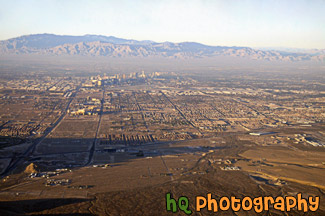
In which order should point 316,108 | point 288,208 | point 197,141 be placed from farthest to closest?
point 316,108 < point 197,141 < point 288,208

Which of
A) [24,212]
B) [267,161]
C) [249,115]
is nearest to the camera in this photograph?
[24,212]

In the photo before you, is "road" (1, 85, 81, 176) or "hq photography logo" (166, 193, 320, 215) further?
"road" (1, 85, 81, 176)

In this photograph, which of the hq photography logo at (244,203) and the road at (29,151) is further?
the road at (29,151)

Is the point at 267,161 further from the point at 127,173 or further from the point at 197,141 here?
the point at 127,173

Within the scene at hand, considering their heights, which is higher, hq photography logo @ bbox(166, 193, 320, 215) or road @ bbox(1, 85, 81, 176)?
road @ bbox(1, 85, 81, 176)

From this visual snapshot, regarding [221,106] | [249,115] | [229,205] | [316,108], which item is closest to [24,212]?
[229,205]

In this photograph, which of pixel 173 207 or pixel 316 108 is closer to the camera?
pixel 173 207

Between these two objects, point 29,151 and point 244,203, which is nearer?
point 244,203

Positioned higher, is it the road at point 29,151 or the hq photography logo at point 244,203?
the road at point 29,151
